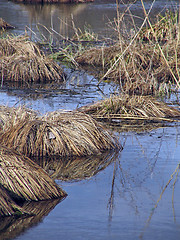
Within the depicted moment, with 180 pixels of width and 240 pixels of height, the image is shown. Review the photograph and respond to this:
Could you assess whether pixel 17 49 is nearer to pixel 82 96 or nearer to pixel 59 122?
pixel 82 96

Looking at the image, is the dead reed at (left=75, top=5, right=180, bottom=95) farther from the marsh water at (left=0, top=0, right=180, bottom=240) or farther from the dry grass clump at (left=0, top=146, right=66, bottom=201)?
A: the dry grass clump at (left=0, top=146, right=66, bottom=201)

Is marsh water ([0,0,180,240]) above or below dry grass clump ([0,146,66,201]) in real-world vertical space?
below

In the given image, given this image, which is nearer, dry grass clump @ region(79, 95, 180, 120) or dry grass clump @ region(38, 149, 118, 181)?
dry grass clump @ region(38, 149, 118, 181)

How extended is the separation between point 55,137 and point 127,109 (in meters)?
2.61

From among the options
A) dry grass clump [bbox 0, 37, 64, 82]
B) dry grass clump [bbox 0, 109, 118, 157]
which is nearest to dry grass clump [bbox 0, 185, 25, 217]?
dry grass clump [bbox 0, 109, 118, 157]

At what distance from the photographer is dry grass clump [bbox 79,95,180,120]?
31.0 feet

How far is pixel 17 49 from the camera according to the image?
46.4 ft

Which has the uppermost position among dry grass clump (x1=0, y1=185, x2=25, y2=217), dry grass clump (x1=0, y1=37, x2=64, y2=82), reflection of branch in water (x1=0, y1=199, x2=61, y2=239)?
dry grass clump (x1=0, y1=185, x2=25, y2=217)

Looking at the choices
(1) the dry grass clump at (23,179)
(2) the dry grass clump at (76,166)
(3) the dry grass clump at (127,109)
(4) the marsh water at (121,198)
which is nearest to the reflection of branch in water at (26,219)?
(4) the marsh water at (121,198)

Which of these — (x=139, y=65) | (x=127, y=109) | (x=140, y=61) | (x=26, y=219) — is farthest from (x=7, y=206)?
(x=140, y=61)

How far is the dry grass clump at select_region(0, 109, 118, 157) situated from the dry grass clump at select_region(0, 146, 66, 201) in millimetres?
1418

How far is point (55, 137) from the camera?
23.8 feet

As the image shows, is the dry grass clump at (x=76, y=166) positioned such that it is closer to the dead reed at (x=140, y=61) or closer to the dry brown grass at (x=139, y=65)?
the dead reed at (x=140, y=61)

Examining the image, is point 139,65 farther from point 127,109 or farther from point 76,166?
point 76,166
